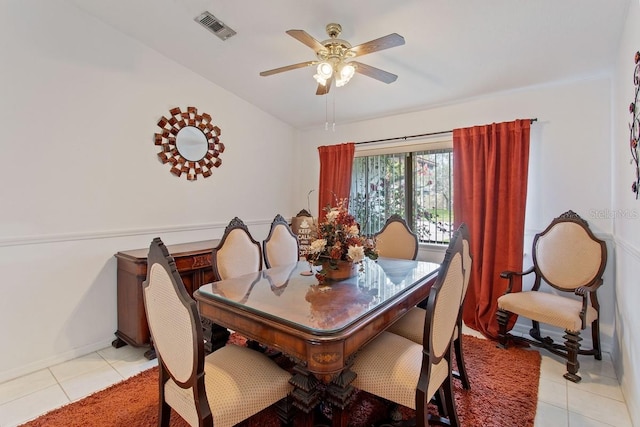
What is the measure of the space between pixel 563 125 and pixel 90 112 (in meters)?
4.19

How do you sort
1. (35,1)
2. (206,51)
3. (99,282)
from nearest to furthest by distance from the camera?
(35,1) → (99,282) → (206,51)

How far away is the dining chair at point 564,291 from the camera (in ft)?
7.45

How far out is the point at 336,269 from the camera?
1.97 m

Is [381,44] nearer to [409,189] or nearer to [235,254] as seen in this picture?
[235,254]

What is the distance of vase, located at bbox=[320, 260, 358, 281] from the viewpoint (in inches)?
76.4

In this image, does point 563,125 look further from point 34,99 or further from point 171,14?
point 34,99

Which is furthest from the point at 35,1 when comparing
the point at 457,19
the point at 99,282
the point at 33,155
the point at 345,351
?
the point at 345,351

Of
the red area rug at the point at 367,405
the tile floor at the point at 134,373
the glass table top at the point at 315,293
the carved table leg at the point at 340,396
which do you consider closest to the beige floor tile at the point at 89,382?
the tile floor at the point at 134,373

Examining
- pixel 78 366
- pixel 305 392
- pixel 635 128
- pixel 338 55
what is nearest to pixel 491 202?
pixel 635 128

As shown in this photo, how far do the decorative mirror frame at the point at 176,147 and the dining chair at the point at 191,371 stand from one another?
6.94 ft

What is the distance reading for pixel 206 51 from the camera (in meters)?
2.98

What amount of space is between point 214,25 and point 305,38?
1.10 m

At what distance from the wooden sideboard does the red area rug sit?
43 centimetres

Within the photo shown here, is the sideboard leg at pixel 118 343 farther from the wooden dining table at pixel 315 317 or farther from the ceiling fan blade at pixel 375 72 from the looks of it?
the ceiling fan blade at pixel 375 72
